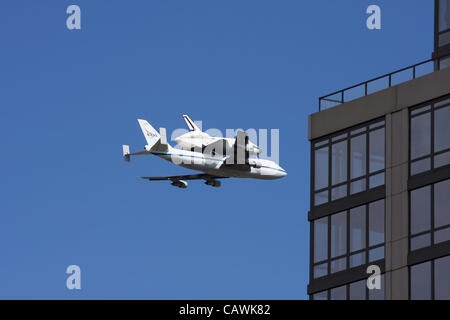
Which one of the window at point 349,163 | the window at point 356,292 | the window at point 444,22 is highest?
the window at point 444,22

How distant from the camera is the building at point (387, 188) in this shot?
4812cm

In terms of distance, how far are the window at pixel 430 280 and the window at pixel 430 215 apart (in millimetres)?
725

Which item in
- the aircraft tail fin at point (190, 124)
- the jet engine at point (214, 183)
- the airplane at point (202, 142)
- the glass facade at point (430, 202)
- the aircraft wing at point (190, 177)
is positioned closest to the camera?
the glass facade at point (430, 202)

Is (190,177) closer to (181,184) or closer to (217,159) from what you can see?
(181,184)

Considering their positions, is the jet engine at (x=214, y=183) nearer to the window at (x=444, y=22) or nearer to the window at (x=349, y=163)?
the window at (x=349, y=163)

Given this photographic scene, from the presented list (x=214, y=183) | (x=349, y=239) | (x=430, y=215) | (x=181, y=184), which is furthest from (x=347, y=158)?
(x=181, y=184)

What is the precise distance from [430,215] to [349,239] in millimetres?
3592

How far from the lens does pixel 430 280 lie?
47.4 m

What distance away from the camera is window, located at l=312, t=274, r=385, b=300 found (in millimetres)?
49094

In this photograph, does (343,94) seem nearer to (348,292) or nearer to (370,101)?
(370,101)

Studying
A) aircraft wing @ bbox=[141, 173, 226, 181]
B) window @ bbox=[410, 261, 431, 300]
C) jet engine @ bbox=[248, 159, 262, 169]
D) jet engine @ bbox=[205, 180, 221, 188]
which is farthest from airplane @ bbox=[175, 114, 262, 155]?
window @ bbox=[410, 261, 431, 300]

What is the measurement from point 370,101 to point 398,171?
3.62 m

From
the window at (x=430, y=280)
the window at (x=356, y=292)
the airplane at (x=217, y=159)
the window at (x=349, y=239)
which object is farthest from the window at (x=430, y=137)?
the airplane at (x=217, y=159)

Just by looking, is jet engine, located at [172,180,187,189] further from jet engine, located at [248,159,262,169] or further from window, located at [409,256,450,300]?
window, located at [409,256,450,300]
